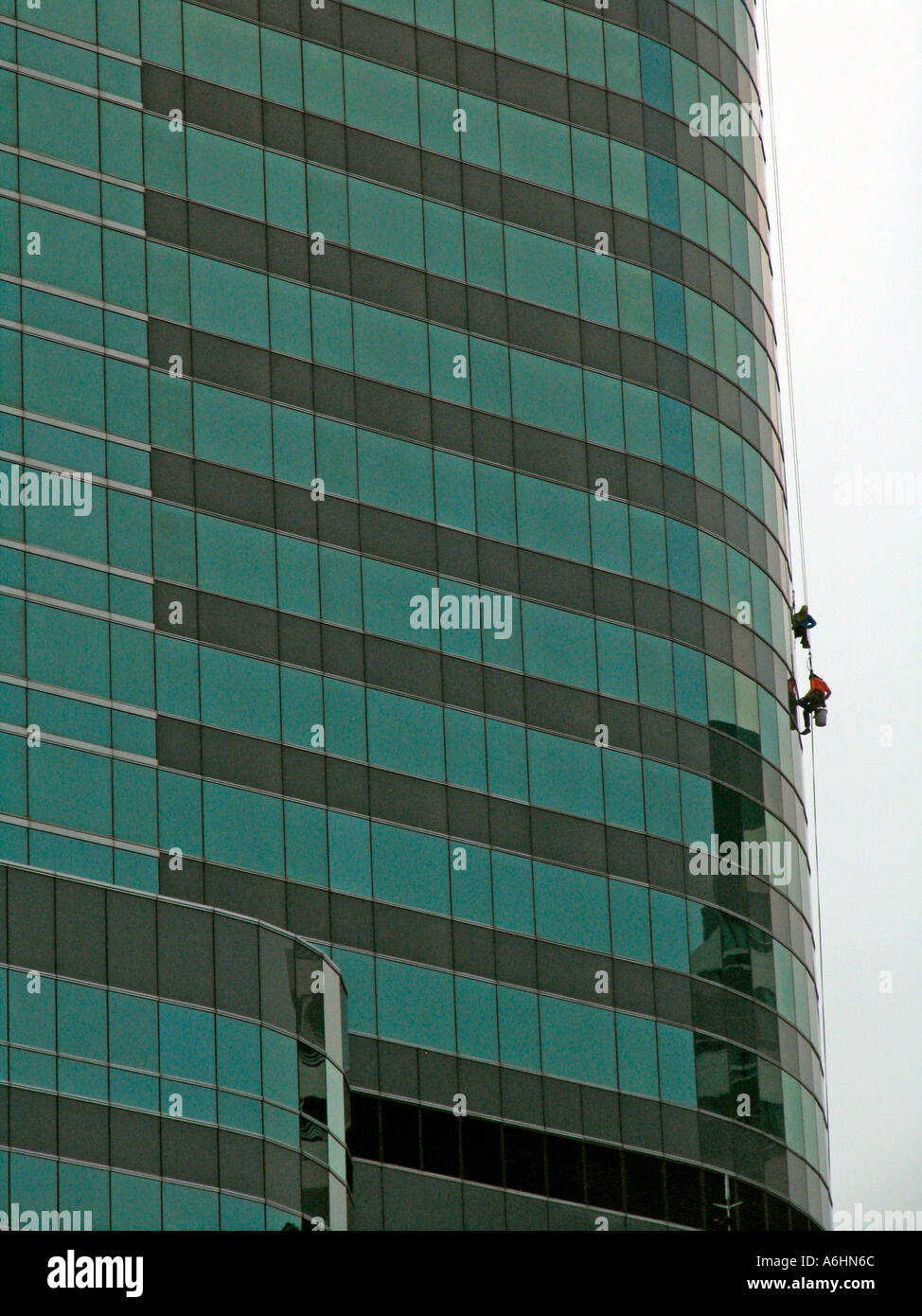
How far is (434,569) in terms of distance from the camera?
72750 millimetres

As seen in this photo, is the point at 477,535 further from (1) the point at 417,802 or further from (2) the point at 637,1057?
(2) the point at 637,1057

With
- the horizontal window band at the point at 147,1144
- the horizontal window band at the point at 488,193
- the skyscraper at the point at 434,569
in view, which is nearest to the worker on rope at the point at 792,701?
the skyscraper at the point at 434,569

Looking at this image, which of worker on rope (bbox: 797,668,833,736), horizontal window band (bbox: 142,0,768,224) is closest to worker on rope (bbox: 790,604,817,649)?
worker on rope (bbox: 797,668,833,736)

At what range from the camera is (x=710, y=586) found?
7656cm

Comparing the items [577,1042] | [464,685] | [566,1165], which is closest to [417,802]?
[464,685]

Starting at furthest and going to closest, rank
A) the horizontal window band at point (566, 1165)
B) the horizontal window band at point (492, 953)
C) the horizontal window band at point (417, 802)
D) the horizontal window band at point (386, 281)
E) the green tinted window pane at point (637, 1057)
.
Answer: the horizontal window band at point (386, 281) → the green tinted window pane at point (637, 1057) → the horizontal window band at point (417, 802) → the horizontal window band at point (566, 1165) → the horizontal window band at point (492, 953)

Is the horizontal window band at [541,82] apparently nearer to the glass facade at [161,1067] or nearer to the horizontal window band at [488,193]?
Result: the horizontal window band at [488,193]

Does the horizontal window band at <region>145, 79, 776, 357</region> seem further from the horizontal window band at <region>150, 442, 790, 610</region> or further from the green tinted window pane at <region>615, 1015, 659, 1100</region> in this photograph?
the green tinted window pane at <region>615, 1015, 659, 1100</region>

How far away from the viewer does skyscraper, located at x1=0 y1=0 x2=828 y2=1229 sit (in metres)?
67.2

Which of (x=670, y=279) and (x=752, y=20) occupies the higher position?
(x=752, y=20)

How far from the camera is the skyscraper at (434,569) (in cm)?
6725

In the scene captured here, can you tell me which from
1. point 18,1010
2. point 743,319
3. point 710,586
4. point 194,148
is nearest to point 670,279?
point 743,319
